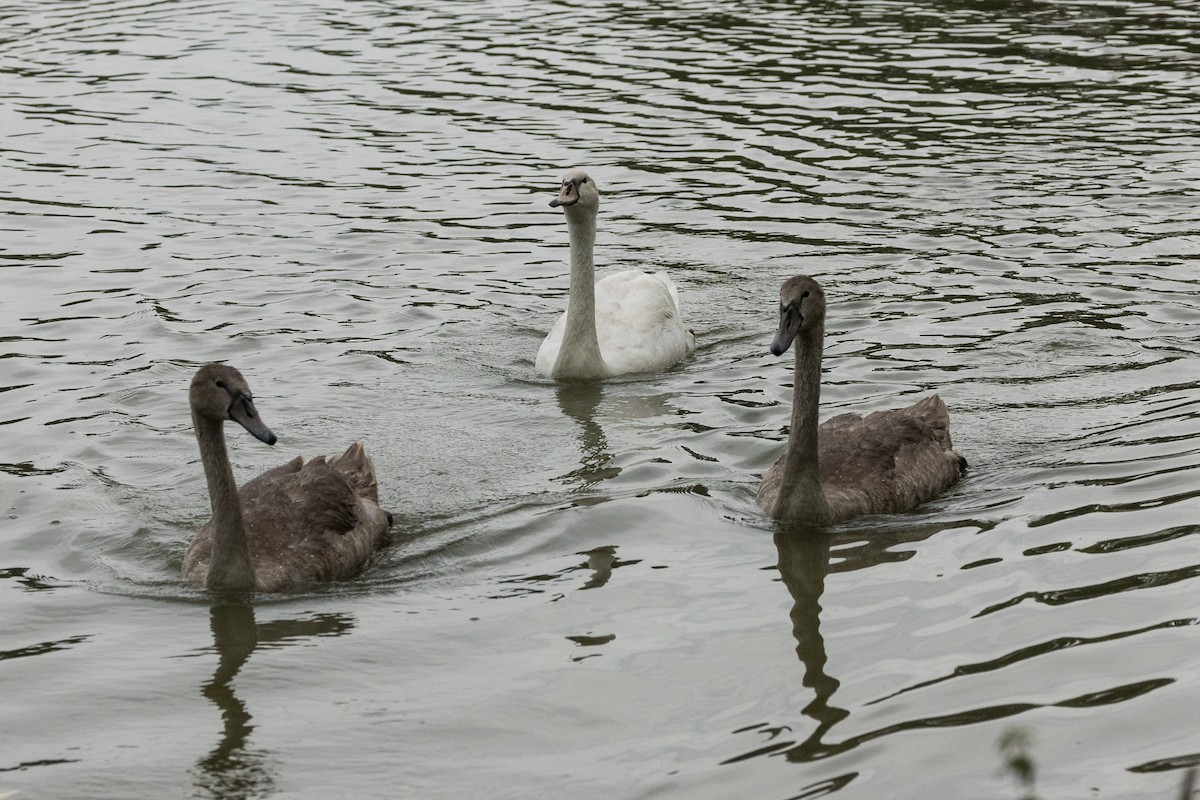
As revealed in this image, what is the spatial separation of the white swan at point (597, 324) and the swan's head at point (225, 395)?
437cm

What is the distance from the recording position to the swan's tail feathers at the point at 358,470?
10.1 meters

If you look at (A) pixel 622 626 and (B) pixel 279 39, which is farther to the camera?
(B) pixel 279 39

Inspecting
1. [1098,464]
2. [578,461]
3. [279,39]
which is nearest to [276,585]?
[578,461]

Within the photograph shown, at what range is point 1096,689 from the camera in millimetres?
7367

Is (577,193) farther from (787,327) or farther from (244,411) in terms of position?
(244,411)

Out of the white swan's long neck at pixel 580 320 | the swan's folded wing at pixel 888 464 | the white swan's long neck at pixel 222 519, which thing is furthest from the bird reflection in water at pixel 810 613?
the white swan's long neck at pixel 580 320

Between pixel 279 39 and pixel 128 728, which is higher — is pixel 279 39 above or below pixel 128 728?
above

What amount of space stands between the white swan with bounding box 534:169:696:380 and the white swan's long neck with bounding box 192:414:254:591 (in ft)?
14.4

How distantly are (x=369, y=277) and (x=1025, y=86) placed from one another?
10008mm

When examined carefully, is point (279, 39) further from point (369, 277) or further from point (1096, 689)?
point (1096, 689)

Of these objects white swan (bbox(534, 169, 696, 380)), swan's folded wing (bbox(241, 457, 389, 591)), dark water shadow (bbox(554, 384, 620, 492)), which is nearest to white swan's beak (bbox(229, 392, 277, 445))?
swan's folded wing (bbox(241, 457, 389, 591))

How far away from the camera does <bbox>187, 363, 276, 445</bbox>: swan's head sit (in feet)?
28.9

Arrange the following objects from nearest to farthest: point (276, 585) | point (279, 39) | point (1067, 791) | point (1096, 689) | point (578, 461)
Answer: point (1067, 791), point (1096, 689), point (276, 585), point (578, 461), point (279, 39)

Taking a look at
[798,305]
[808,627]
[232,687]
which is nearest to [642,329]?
[798,305]
